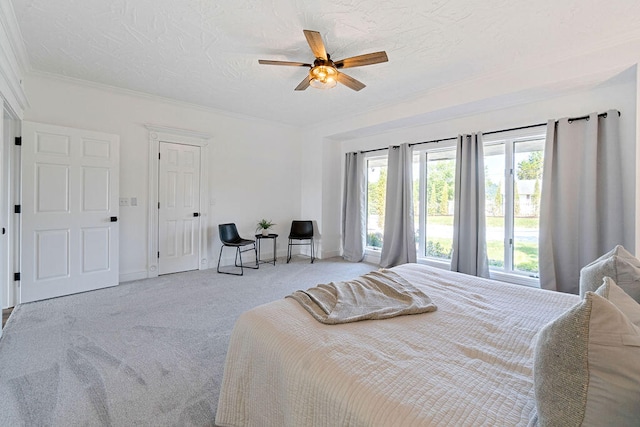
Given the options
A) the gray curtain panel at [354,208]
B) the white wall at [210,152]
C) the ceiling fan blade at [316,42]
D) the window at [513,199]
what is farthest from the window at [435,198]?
the ceiling fan blade at [316,42]

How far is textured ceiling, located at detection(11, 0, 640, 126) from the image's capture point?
7.23 feet

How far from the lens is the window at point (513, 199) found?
141 inches

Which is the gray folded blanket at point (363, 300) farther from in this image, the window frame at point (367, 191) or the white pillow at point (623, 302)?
the window frame at point (367, 191)

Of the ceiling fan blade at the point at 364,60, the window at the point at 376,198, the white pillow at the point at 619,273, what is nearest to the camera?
the white pillow at the point at 619,273

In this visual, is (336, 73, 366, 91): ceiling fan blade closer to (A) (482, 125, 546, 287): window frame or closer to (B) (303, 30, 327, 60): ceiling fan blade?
(B) (303, 30, 327, 60): ceiling fan blade

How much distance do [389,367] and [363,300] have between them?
63 cm

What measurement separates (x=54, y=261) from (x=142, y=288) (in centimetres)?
98

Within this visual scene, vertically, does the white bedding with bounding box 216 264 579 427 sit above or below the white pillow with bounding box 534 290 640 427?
below

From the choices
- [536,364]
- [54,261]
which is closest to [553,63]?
[536,364]

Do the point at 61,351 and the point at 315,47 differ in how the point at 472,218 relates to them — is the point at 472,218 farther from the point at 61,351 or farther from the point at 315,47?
the point at 61,351

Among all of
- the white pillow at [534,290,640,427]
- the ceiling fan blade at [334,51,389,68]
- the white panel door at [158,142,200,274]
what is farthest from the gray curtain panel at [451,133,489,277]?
the white panel door at [158,142,200,274]

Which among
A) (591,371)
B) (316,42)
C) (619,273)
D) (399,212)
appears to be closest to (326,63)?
(316,42)

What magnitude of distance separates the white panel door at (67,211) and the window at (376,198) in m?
4.06

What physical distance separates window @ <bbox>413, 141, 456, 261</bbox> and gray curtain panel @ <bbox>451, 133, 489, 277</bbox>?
26 cm
